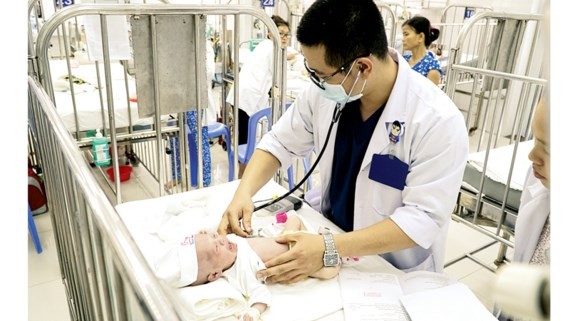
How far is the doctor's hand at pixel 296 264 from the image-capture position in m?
1.21

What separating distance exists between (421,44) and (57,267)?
3501 mm

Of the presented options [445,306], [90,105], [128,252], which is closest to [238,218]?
[445,306]

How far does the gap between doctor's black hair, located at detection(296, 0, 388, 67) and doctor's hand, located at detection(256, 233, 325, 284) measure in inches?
23.3

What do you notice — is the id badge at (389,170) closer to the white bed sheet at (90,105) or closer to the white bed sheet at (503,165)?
the white bed sheet at (503,165)

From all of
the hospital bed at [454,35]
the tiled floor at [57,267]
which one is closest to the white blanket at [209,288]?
the tiled floor at [57,267]

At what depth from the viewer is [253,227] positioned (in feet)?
5.03

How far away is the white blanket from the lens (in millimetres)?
1100

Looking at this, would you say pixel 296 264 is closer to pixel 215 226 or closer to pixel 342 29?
pixel 215 226

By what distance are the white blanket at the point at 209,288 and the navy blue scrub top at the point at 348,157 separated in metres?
0.18

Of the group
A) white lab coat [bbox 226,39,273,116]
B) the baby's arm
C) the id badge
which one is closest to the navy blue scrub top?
the id badge

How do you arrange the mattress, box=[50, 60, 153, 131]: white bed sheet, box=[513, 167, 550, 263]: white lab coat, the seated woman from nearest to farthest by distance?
1. box=[513, 167, 550, 263]: white lab coat
2. the mattress
3. box=[50, 60, 153, 131]: white bed sheet
4. the seated woman

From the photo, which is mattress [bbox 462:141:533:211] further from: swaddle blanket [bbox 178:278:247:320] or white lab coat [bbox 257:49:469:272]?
swaddle blanket [bbox 178:278:247:320]
